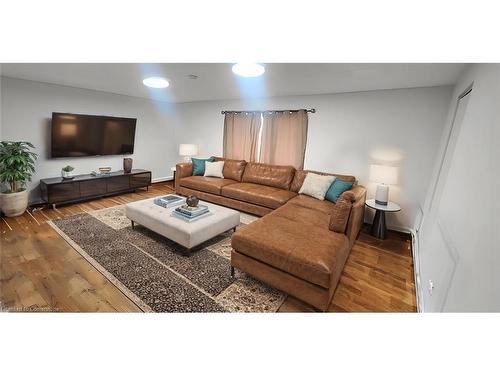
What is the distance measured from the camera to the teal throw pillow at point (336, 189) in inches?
126

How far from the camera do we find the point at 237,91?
12.9 ft

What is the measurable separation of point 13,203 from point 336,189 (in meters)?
4.84

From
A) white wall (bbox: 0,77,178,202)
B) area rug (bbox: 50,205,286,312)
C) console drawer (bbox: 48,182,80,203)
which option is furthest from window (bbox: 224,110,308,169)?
console drawer (bbox: 48,182,80,203)

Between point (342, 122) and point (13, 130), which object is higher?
point (342, 122)

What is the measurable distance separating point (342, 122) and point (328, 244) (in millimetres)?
2548

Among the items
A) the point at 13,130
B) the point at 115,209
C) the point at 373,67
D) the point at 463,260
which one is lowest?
the point at 115,209

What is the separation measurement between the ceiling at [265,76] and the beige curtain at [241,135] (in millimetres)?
818

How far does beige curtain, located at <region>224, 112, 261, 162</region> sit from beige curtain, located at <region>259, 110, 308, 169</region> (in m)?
0.19

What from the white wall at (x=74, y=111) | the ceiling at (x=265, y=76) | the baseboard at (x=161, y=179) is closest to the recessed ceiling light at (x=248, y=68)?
the ceiling at (x=265, y=76)

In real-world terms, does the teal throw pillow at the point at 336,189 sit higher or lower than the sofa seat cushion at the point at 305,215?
higher

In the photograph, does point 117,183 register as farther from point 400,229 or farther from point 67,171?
point 400,229

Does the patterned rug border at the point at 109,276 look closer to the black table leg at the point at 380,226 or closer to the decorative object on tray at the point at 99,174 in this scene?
the decorative object on tray at the point at 99,174

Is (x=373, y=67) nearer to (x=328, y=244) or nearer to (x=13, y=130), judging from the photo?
(x=328, y=244)
